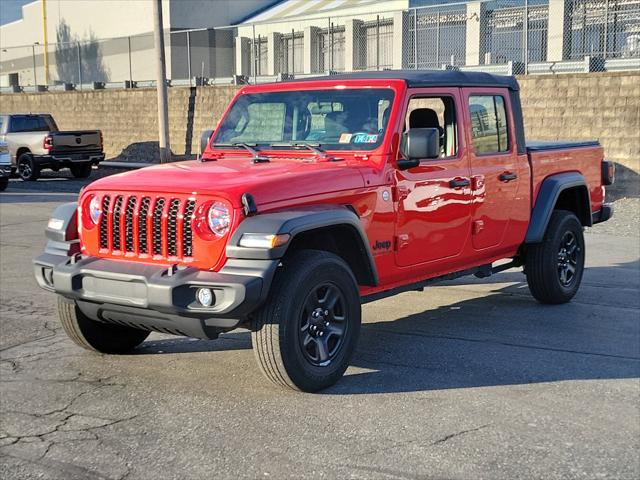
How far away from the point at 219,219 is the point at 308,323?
852 mm

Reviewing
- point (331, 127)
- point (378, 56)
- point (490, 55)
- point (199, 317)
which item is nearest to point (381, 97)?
point (331, 127)

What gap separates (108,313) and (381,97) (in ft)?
8.00

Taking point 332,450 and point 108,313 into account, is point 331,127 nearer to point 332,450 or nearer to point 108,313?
point 108,313

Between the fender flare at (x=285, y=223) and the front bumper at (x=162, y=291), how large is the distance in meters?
0.07

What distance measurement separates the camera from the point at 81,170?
80.8ft

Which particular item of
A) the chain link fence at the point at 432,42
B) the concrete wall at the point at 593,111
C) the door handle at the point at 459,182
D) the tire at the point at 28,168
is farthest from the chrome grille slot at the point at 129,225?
the tire at the point at 28,168

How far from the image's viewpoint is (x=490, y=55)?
20469mm

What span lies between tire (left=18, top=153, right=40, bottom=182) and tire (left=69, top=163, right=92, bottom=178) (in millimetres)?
1006

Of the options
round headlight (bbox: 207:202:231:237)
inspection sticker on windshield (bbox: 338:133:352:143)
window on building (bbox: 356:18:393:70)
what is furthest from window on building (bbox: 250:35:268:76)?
round headlight (bbox: 207:202:231:237)

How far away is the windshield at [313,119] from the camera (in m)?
6.20

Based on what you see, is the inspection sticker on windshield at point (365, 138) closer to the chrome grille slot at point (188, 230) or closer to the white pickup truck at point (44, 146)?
the chrome grille slot at point (188, 230)

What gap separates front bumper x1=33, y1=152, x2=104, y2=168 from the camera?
23447 millimetres

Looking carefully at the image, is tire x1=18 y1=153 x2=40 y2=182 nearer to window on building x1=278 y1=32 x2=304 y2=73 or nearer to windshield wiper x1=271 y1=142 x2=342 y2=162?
window on building x1=278 y1=32 x2=304 y2=73

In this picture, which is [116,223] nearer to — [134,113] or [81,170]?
[81,170]
